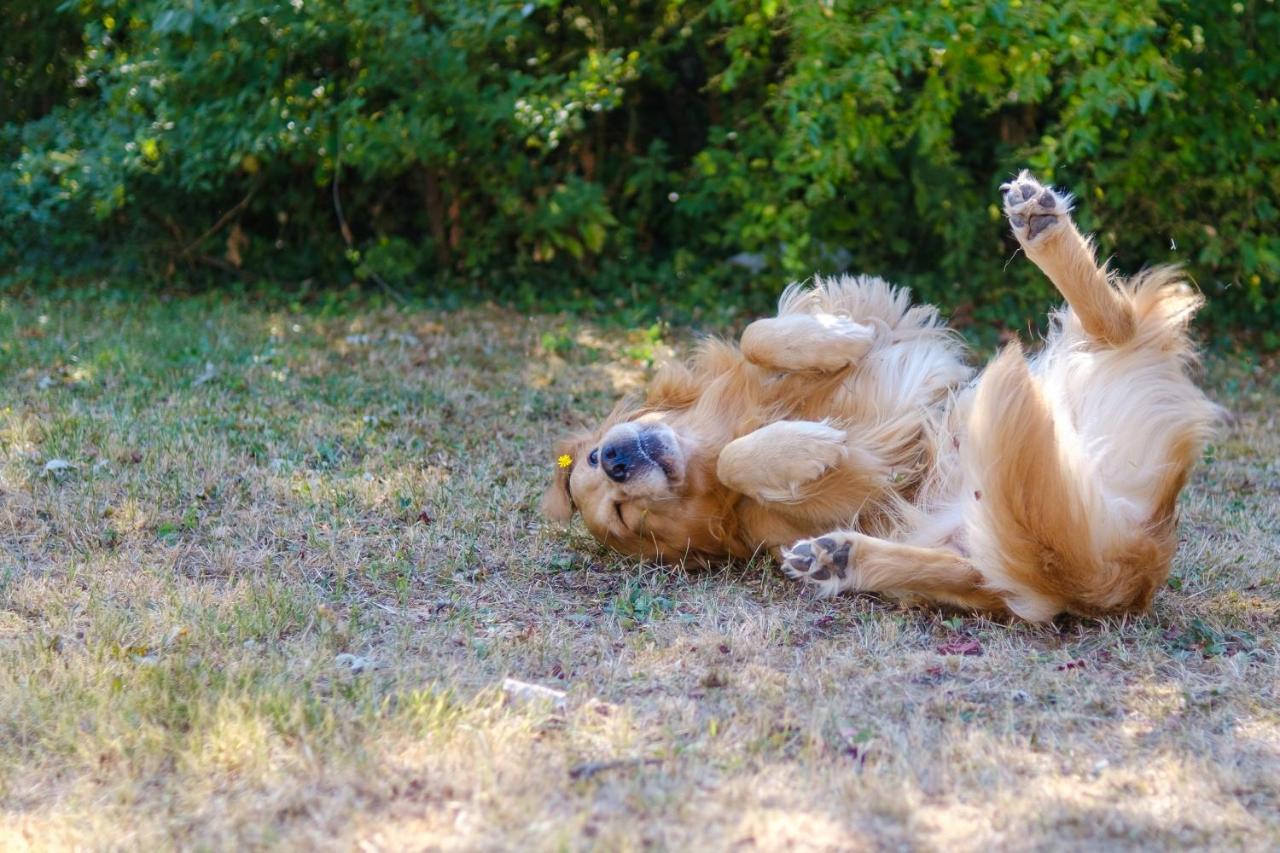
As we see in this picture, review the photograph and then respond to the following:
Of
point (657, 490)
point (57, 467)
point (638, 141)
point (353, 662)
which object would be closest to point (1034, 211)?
point (657, 490)

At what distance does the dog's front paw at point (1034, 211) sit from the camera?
13.2 ft

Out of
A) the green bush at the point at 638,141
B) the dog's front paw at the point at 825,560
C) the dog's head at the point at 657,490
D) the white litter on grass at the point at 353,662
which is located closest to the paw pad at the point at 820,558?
the dog's front paw at the point at 825,560

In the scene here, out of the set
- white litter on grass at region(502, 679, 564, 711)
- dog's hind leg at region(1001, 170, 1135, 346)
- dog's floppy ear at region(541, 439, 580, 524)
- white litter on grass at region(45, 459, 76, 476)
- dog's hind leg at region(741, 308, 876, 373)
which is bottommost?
white litter on grass at region(45, 459, 76, 476)

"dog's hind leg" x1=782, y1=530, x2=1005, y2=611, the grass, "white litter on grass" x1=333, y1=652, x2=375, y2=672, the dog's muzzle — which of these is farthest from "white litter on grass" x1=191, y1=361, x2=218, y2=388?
"dog's hind leg" x1=782, y1=530, x2=1005, y2=611

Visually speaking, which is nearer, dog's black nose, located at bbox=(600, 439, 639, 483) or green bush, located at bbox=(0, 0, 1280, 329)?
dog's black nose, located at bbox=(600, 439, 639, 483)

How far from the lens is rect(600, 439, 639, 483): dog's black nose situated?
3945mm

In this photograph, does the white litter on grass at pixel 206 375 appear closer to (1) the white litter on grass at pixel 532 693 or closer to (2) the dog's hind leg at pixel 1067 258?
(1) the white litter on grass at pixel 532 693

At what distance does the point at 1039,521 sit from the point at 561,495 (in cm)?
156

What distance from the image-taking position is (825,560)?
3578 millimetres

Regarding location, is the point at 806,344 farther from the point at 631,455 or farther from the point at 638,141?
the point at 638,141

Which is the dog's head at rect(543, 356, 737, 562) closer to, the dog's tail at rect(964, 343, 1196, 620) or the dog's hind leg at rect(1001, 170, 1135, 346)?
the dog's tail at rect(964, 343, 1196, 620)

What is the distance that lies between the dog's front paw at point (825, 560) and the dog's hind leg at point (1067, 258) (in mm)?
1136

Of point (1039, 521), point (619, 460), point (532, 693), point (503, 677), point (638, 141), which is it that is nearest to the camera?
point (532, 693)

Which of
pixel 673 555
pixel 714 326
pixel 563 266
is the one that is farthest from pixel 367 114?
pixel 673 555
